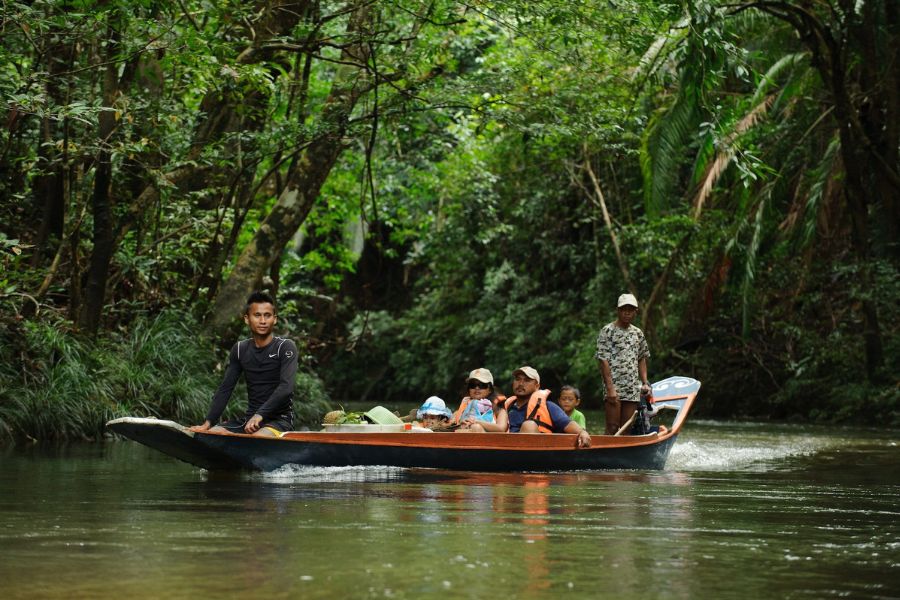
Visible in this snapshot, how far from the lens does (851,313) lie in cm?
2078

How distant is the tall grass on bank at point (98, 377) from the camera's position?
12859 millimetres

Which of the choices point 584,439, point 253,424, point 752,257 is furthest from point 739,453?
point 752,257

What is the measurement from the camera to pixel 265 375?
9.12m

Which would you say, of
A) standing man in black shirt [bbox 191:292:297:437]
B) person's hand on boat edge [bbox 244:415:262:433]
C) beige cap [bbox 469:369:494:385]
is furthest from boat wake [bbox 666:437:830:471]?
person's hand on boat edge [bbox 244:415:262:433]

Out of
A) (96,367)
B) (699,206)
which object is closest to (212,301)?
(96,367)

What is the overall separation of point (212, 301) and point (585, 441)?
27.9ft

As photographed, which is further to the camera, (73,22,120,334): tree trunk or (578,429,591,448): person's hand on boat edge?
(73,22,120,334): tree trunk

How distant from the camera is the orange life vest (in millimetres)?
10492

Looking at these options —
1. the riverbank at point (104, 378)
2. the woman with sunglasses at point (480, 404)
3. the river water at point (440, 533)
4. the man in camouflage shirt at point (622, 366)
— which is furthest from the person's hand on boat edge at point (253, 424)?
the riverbank at point (104, 378)

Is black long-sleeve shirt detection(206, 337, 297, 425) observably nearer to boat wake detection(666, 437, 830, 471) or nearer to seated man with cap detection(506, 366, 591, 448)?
seated man with cap detection(506, 366, 591, 448)

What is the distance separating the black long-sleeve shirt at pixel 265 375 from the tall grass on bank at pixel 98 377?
444 cm

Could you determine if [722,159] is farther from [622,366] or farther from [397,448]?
[397,448]

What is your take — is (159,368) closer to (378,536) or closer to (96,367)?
(96,367)

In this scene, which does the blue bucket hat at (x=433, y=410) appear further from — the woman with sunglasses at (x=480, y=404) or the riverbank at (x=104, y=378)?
the riverbank at (x=104, y=378)
